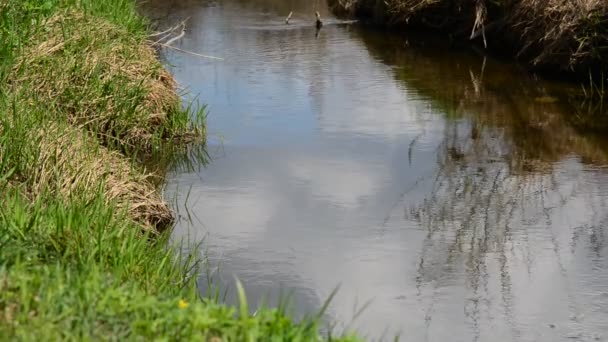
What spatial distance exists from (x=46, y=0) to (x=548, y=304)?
4543 mm

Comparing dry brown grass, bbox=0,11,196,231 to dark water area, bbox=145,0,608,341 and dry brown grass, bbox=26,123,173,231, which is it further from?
dark water area, bbox=145,0,608,341

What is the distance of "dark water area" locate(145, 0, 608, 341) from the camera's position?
6.00 metres


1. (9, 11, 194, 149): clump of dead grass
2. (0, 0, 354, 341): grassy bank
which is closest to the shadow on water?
(0, 0, 354, 341): grassy bank

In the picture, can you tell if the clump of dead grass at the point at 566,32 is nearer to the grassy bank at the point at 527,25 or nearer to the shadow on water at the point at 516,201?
the grassy bank at the point at 527,25

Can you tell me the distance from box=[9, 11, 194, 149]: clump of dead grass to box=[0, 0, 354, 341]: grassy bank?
1cm

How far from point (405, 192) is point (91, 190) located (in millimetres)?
2484

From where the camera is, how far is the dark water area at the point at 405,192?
236 inches

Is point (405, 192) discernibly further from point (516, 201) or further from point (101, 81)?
point (101, 81)

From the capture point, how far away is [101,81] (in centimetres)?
822

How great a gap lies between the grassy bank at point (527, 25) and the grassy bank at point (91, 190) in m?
4.19

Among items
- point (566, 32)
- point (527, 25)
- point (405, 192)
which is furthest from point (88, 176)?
point (527, 25)

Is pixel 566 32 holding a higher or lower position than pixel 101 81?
higher

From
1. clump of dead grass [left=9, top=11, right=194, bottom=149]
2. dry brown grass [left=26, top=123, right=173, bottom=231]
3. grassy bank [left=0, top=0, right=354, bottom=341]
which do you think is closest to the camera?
grassy bank [left=0, top=0, right=354, bottom=341]

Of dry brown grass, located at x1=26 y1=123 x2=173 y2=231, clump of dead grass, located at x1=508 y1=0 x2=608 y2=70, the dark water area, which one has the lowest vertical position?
the dark water area
